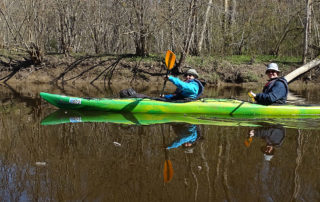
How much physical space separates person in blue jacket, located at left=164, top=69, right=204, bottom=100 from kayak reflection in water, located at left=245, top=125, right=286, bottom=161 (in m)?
1.93

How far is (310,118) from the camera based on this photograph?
7066 mm

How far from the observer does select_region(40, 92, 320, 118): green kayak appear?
7.18 m

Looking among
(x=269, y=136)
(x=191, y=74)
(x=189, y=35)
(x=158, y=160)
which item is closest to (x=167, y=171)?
(x=158, y=160)

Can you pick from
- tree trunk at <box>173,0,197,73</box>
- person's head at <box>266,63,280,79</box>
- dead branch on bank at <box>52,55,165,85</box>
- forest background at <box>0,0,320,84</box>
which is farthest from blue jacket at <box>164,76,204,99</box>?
dead branch on bank at <box>52,55,165,85</box>

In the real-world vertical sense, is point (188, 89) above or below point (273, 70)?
below

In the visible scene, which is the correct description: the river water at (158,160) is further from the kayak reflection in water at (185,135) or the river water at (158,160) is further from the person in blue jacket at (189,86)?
the person in blue jacket at (189,86)

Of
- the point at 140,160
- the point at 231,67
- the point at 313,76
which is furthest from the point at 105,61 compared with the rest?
the point at 140,160

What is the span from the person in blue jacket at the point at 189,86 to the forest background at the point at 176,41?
598 centimetres

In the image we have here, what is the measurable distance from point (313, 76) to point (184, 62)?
6.19 metres

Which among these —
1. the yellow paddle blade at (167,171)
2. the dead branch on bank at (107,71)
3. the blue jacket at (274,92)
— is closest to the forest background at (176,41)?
the dead branch on bank at (107,71)

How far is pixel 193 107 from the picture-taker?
7.31 metres

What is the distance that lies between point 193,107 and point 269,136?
2.25 meters

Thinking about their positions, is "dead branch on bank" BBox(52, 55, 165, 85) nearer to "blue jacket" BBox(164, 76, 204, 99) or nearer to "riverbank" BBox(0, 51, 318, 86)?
"riverbank" BBox(0, 51, 318, 86)

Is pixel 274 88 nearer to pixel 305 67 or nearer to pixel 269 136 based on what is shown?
pixel 269 136
